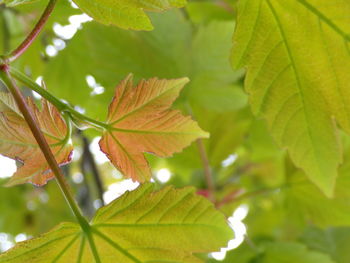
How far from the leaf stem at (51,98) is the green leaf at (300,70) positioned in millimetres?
151

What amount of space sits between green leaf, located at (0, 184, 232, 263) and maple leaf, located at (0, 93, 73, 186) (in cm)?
6

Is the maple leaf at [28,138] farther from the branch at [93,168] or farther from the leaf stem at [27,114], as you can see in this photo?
the branch at [93,168]

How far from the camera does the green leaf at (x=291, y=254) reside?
0.82 meters

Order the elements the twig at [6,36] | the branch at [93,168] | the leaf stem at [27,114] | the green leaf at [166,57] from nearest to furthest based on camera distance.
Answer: the leaf stem at [27,114] → the green leaf at [166,57] → the twig at [6,36] → the branch at [93,168]

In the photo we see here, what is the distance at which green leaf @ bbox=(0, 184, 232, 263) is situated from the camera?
51 centimetres

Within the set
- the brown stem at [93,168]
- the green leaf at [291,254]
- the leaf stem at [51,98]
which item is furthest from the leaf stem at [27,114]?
the brown stem at [93,168]

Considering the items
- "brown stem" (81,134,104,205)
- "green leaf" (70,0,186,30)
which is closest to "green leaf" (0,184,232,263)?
"green leaf" (70,0,186,30)

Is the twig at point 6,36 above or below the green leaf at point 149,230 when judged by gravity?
above

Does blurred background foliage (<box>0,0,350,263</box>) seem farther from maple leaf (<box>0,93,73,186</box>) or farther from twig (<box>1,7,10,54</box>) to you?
maple leaf (<box>0,93,73,186</box>)

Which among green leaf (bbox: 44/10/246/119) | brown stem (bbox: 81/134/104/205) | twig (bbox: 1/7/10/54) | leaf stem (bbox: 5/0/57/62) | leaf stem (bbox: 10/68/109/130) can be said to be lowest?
leaf stem (bbox: 10/68/109/130)

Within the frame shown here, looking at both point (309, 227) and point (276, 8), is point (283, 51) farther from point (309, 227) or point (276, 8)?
point (309, 227)

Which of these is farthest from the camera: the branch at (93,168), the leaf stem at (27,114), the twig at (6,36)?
the branch at (93,168)

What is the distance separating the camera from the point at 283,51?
54cm

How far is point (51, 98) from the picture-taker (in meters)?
0.49
